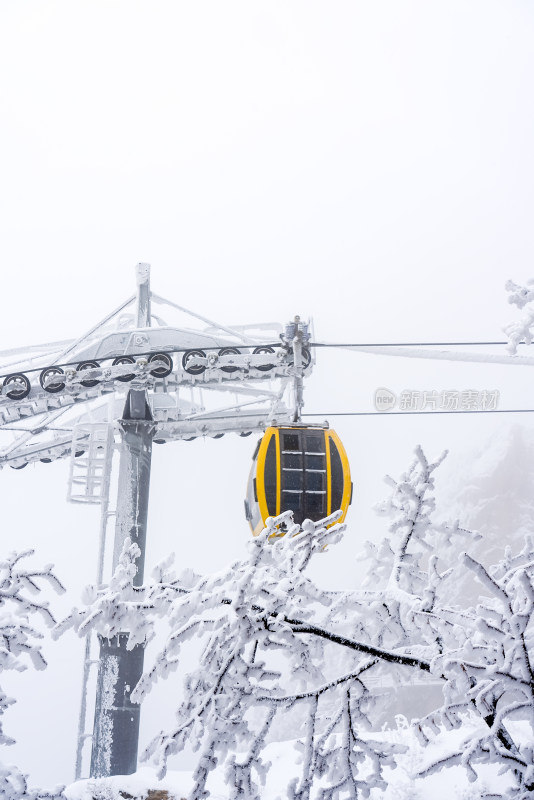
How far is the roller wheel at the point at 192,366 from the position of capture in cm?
1291

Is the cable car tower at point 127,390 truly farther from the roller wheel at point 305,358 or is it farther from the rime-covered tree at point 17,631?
the rime-covered tree at point 17,631

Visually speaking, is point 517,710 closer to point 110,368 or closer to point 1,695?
point 1,695

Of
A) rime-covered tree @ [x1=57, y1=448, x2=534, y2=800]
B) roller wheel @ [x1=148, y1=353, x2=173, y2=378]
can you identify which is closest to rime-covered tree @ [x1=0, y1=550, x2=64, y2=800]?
rime-covered tree @ [x1=57, y1=448, x2=534, y2=800]

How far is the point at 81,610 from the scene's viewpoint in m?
4.05

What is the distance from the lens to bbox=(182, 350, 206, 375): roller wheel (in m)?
12.9

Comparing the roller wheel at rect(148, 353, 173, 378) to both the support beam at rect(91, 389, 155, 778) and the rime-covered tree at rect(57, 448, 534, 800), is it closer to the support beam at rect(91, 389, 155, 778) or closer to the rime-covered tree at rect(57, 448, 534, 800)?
the support beam at rect(91, 389, 155, 778)

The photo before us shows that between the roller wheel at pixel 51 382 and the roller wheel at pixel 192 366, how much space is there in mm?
2214

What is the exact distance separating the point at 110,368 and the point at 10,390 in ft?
6.33

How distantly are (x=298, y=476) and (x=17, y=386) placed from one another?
6327mm

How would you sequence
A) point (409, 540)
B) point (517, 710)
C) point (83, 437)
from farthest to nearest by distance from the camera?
point (83, 437), point (409, 540), point (517, 710)

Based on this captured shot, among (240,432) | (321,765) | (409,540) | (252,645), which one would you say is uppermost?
(240,432)

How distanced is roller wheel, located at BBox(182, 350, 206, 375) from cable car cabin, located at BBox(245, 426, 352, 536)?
3.35 meters

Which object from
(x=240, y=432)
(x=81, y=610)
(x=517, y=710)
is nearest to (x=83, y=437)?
(x=240, y=432)

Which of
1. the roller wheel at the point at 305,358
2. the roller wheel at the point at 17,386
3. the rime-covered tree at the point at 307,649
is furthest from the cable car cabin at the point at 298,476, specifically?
the roller wheel at the point at 17,386
